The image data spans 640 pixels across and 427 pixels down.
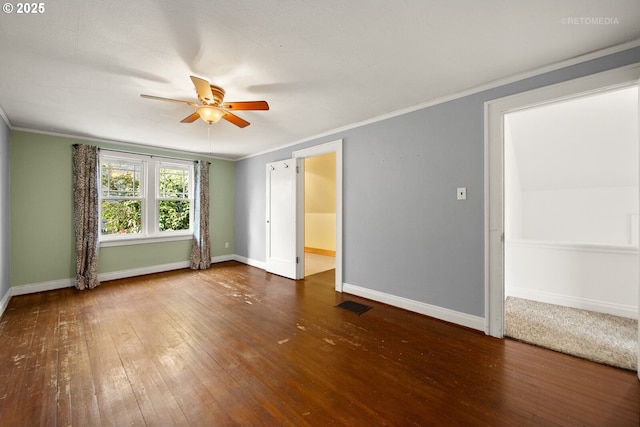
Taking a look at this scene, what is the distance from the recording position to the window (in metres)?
4.31

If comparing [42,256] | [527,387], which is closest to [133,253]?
[42,256]

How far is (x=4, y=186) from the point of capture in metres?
3.13

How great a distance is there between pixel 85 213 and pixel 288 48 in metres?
4.15

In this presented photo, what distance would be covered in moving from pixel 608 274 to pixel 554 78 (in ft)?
7.45

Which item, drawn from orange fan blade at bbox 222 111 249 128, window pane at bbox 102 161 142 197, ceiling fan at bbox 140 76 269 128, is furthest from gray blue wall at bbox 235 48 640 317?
window pane at bbox 102 161 142 197

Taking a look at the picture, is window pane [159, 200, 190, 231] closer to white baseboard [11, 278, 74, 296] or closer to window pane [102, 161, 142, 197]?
window pane [102, 161, 142, 197]

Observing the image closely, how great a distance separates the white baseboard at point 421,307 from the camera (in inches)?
98.3

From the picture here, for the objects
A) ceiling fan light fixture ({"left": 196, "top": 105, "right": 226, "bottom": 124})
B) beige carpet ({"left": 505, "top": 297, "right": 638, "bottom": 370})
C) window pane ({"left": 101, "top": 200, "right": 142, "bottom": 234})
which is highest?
ceiling fan light fixture ({"left": 196, "top": 105, "right": 226, "bottom": 124})

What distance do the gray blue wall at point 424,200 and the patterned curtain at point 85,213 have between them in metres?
3.74

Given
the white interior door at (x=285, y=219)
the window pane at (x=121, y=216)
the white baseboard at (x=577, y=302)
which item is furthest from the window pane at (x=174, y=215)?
the white baseboard at (x=577, y=302)

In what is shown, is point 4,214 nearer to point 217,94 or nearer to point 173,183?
point 173,183

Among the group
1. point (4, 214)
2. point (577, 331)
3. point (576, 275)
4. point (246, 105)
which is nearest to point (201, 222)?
point (4, 214)

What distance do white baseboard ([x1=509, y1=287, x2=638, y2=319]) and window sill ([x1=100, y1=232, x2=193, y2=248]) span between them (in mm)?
5625

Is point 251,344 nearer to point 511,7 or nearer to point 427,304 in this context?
point 427,304
